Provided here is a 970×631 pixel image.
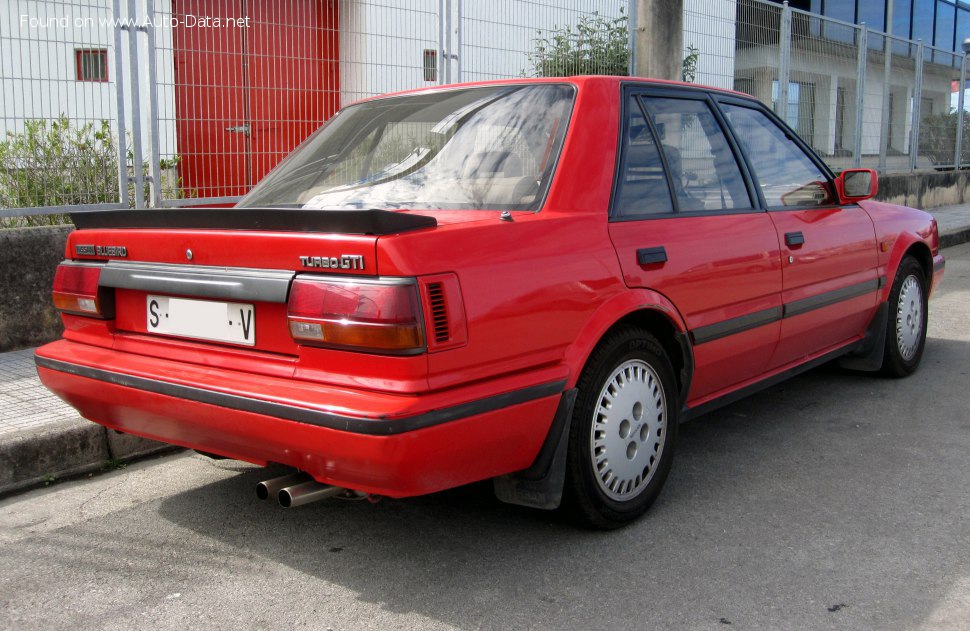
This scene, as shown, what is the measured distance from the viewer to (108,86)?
19.9 feet

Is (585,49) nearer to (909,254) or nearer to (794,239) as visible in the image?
(909,254)

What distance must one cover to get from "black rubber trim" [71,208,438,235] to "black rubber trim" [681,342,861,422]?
1.56 m

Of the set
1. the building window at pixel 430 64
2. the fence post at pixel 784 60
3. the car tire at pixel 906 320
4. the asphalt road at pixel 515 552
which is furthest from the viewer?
the fence post at pixel 784 60

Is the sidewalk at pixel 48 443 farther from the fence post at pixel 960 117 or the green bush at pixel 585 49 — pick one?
the fence post at pixel 960 117

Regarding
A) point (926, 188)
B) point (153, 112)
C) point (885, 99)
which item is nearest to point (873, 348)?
point (153, 112)

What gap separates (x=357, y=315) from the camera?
2617 millimetres

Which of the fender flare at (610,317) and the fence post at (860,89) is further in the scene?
the fence post at (860,89)

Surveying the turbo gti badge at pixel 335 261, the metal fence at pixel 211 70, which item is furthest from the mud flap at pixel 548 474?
the metal fence at pixel 211 70

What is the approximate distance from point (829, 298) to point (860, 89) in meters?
10.8

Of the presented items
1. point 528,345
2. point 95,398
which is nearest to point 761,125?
point 528,345

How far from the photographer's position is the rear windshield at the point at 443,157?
324 cm

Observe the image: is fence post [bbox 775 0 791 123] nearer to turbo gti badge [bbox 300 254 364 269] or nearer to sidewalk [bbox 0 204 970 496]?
sidewalk [bbox 0 204 970 496]

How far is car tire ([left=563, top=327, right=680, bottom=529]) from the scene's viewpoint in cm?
314

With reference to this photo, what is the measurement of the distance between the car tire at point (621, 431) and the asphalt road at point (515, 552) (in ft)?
0.41
